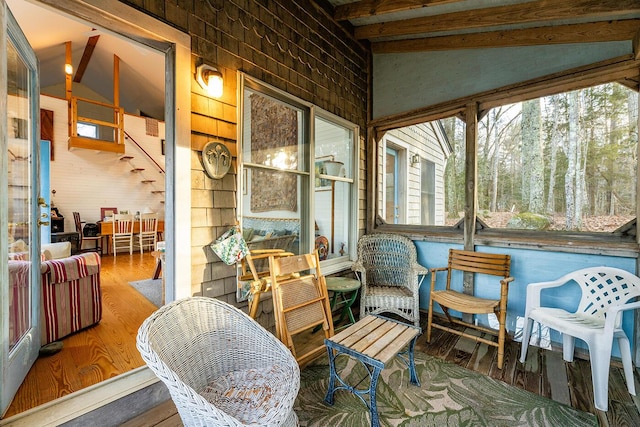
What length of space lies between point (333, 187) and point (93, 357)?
2.78 meters

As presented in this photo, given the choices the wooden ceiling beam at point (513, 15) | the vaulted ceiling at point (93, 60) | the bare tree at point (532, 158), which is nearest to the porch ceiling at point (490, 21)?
the wooden ceiling beam at point (513, 15)

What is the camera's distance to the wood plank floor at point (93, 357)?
5.82 feet

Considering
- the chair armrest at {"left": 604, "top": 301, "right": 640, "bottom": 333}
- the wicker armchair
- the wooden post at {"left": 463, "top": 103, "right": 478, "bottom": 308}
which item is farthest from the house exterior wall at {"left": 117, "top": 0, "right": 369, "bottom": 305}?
the chair armrest at {"left": 604, "top": 301, "right": 640, "bottom": 333}

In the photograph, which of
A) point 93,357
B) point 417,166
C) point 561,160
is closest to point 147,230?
point 93,357

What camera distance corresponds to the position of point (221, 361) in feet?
5.58

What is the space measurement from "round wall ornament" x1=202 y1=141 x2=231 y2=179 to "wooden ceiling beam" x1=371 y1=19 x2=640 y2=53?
279 centimetres

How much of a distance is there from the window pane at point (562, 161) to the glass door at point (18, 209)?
150 inches

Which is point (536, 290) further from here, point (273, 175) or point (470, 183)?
point (273, 175)

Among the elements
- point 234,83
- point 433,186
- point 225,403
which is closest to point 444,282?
point 433,186

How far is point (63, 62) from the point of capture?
22.4 ft

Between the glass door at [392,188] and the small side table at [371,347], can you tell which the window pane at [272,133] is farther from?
the small side table at [371,347]

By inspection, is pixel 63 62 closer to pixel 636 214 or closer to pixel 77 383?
pixel 77 383

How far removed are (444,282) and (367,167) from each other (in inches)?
70.1

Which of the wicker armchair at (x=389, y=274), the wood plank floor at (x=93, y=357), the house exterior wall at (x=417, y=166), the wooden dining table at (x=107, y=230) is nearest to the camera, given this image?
the wood plank floor at (x=93, y=357)
